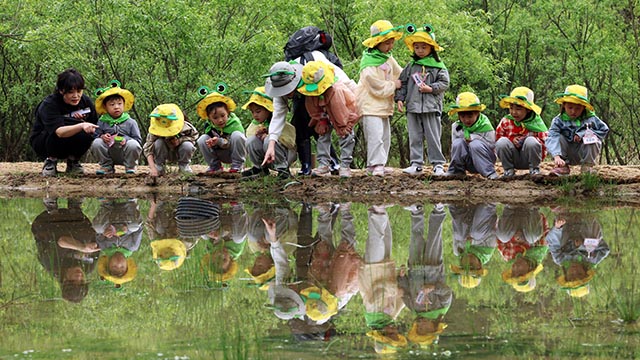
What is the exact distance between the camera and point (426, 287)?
6203mm

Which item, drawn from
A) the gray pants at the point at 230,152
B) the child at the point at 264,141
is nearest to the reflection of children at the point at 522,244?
the child at the point at 264,141

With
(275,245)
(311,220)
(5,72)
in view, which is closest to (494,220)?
(311,220)

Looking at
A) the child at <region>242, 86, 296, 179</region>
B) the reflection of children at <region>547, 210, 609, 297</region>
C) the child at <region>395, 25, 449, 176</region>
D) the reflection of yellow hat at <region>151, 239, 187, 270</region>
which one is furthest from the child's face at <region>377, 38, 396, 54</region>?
the reflection of yellow hat at <region>151, 239, 187, 270</region>

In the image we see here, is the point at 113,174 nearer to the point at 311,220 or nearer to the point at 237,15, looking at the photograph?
the point at 311,220

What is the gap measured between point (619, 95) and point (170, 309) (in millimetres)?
19430

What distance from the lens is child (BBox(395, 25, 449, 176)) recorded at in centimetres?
1259

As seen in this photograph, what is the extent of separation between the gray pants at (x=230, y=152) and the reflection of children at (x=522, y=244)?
4106mm

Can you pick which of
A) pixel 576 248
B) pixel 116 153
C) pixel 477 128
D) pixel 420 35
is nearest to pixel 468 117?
pixel 477 128

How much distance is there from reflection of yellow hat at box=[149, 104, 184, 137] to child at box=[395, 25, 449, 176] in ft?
9.27

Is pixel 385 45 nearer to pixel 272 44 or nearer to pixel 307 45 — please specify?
pixel 307 45

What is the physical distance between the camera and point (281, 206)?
1128 centimetres

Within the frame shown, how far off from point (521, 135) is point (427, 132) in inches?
46.8

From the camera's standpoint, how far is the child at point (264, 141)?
42.4 feet

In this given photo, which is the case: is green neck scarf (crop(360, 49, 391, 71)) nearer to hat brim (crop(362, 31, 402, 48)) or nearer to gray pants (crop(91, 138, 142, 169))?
A: hat brim (crop(362, 31, 402, 48))
